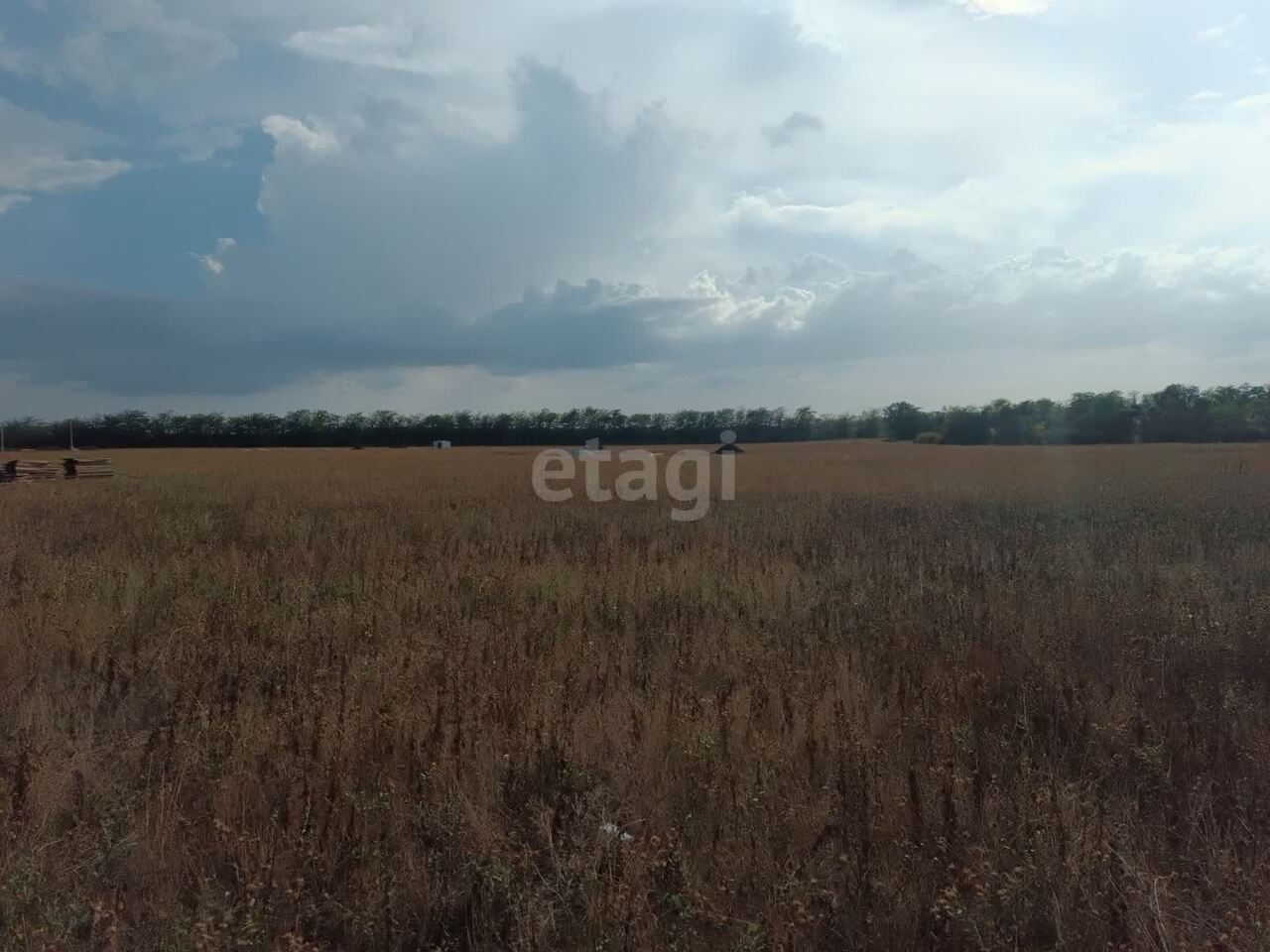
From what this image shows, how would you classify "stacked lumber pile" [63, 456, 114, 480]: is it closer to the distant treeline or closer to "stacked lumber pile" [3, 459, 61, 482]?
"stacked lumber pile" [3, 459, 61, 482]

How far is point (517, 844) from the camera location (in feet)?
9.78

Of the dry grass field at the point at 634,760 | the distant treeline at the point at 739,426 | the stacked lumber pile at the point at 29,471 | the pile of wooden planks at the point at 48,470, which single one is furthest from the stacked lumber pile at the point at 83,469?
the distant treeline at the point at 739,426

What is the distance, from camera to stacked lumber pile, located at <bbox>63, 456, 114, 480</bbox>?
26000 millimetres

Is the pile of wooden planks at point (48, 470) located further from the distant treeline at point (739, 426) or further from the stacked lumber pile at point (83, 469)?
the distant treeline at point (739, 426)

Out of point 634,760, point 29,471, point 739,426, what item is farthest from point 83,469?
point 739,426

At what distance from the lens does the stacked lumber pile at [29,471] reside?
22638 millimetres

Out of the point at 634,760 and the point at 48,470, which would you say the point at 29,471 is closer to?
the point at 48,470

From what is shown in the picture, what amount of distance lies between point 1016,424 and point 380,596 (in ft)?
308

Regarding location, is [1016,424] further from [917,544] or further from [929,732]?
[929,732]

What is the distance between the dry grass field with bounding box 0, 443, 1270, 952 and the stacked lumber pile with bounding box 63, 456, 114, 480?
74.8ft

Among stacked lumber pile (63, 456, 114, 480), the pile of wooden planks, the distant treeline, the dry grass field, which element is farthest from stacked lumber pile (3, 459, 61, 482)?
the distant treeline

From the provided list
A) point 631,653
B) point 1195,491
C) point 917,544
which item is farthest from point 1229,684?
point 1195,491

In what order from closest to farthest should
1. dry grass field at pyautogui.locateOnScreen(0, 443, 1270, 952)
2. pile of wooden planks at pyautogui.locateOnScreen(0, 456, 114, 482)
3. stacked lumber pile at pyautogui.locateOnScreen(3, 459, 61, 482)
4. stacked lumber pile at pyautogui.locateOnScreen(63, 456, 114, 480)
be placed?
dry grass field at pyautogui.locateOnScreen(0, 443, 1270, 952) → stacked lumber pile at pyautogui.locateOnScreen(3, 459, 61, 482) → pile of wooden planks at pyautogui.locateOnScreen(0, 456, 114, 482) → stacked lumber pile at pyautogui.locateOnScreen(63, 456, 114, 480)

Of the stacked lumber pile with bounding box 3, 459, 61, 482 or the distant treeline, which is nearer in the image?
the stacked lumber pile with bounding box 3, 459, 61, 482
